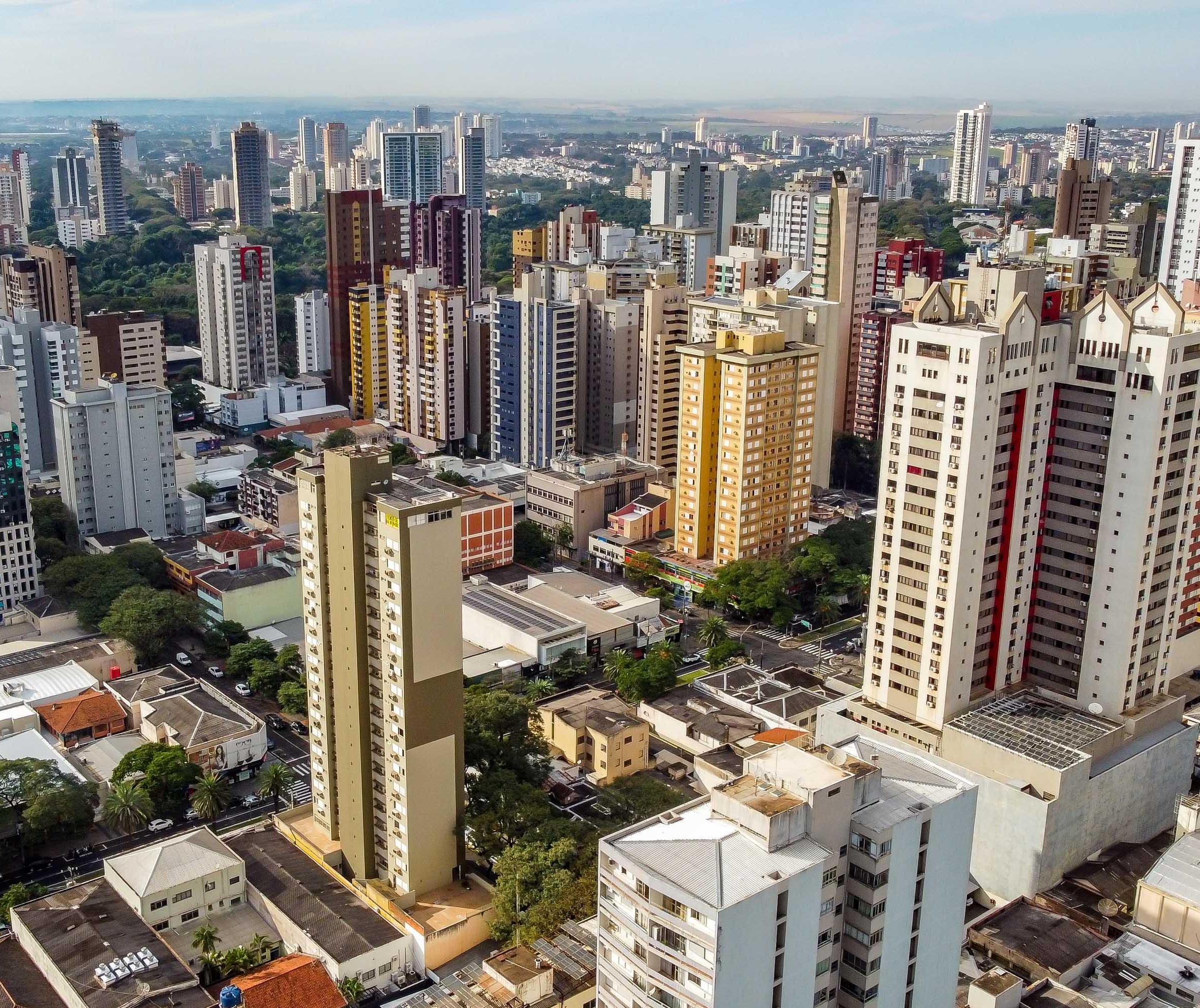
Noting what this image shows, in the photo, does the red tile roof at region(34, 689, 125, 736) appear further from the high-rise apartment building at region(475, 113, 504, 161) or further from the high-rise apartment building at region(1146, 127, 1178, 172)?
the high-rise apartment building at region(475, 113, 504, 161)

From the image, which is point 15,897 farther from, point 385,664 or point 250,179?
point 250,179

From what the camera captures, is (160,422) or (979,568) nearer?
(979,568)

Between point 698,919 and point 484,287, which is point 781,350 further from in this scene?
point 484,287

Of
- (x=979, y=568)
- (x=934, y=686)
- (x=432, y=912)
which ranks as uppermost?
(x=979, y=568)

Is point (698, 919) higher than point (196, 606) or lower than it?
higher

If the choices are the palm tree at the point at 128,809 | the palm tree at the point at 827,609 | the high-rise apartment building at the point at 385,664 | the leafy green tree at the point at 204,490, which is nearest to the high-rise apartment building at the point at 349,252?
the leafy green tree at the point at 204,490

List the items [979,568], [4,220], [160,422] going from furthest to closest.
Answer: [4,220] < [160,422] < [979,568]

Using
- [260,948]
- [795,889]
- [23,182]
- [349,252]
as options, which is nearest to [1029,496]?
[795,889]

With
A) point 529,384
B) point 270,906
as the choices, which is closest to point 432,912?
point 270,906
